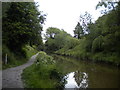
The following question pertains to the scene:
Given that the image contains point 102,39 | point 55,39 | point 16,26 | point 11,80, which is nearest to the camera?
point 11,80

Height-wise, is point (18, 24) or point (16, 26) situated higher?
point (18, 24)

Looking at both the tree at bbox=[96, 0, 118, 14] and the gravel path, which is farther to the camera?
the tree at bbox=[96, 0, 118, 14]

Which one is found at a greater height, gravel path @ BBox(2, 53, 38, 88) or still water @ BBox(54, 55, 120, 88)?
gravel path @ BBox(2, 53, 38, 88)

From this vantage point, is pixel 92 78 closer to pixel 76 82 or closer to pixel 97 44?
pixel 76 82

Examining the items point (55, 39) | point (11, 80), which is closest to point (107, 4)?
point (11, 80)

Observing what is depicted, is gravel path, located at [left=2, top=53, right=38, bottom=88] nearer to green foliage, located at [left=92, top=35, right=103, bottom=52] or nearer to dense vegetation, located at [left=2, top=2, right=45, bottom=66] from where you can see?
dense vegetation, located at [left=2, top=2, right=45, bottom=66]

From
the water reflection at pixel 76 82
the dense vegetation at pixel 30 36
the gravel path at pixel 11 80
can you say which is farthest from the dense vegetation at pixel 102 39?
the gravel path at pixel 11 80

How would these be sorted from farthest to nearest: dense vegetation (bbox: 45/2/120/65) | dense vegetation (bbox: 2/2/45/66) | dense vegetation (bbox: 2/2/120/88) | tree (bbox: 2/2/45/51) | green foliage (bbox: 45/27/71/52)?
green foliage (bbox: 45/27/71/52)
dense vegetation (bbox: 45/2/120/65)
tree (bbox: 2/2/45/51)
dense vegetation (bbox: 2/2/45/66)
dense vegetation (bbox: 2/2/120/88)

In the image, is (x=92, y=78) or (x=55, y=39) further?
(x=55, y=39)

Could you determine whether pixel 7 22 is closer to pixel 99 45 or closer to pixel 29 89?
pixel 29 89

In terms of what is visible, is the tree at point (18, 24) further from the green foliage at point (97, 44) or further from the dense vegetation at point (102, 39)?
the green foliage at point (97, 44)

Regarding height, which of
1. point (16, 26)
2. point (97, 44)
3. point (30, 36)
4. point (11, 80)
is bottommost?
point (11, 80)

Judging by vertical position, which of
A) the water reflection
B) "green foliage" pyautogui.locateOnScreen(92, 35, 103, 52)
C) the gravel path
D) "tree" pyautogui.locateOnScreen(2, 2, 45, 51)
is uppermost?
"tree" pyautogui.locateOnScreen(2, 2, 45, 51)

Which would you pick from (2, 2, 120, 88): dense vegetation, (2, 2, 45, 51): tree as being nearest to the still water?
(2, 2, 120, 88): dense vegetation
